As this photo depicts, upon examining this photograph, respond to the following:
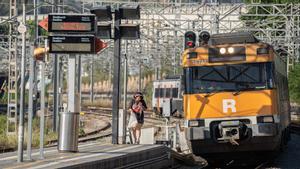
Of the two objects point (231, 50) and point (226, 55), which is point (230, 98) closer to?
point (226, 55)

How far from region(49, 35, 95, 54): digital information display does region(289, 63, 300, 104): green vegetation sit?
3978 cm

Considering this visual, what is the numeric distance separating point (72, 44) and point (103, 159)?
127 inches

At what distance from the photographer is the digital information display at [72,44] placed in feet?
50.2

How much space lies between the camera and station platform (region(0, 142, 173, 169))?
1247cm

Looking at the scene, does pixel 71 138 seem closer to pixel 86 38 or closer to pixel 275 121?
pixel 86 38

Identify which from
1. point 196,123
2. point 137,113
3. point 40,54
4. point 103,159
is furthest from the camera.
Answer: point 137,113

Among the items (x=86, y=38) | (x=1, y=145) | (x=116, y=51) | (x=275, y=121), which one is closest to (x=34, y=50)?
(x=86, y=38)

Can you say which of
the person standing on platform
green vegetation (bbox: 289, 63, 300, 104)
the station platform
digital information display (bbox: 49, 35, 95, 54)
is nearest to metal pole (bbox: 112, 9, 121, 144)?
the station platform

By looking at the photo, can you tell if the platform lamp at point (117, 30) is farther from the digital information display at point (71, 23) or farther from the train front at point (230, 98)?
the digital information display at point (71, 23)

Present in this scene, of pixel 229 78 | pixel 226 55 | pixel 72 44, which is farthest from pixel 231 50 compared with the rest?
pixel 72 44

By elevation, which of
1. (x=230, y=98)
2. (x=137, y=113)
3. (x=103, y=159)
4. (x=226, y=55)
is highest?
(x=226, y=55)

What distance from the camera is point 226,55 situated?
18141 millimetres

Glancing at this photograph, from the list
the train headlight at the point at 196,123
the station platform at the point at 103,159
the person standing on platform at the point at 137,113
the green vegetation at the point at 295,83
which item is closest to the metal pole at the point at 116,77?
the station platform at the point at 103,159

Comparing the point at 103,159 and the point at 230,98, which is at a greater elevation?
the point at 230,98
